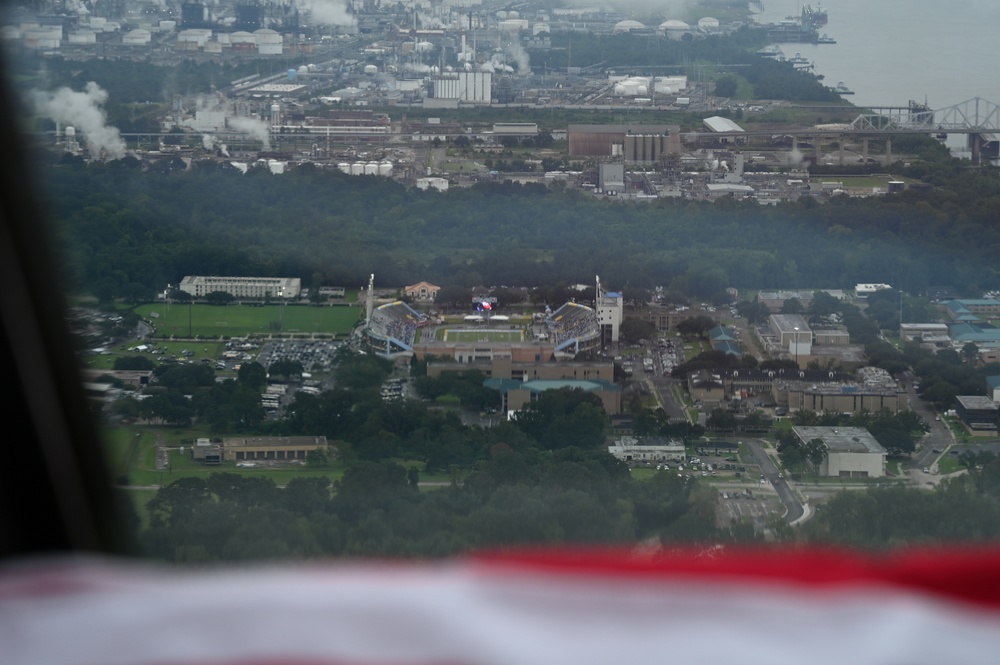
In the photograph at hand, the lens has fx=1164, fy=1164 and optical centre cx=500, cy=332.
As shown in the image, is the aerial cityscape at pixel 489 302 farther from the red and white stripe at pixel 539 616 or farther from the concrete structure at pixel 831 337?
the red and white stripe at pixel 539 616

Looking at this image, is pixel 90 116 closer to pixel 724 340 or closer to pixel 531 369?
pixel 531 369

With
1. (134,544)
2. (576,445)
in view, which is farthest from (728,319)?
(134,544)

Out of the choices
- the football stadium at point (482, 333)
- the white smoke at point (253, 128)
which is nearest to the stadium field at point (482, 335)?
the football stadium at point (482, 333)

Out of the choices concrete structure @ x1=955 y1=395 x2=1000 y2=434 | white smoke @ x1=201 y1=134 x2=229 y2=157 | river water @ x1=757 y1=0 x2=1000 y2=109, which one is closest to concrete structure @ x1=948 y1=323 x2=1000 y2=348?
concrete structure @ x1=955 y1=395 x2=1000 y2=434

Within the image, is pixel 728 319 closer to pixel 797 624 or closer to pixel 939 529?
pixel 939 529

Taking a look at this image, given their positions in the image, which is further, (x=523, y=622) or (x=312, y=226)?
(x=312, y=226)
